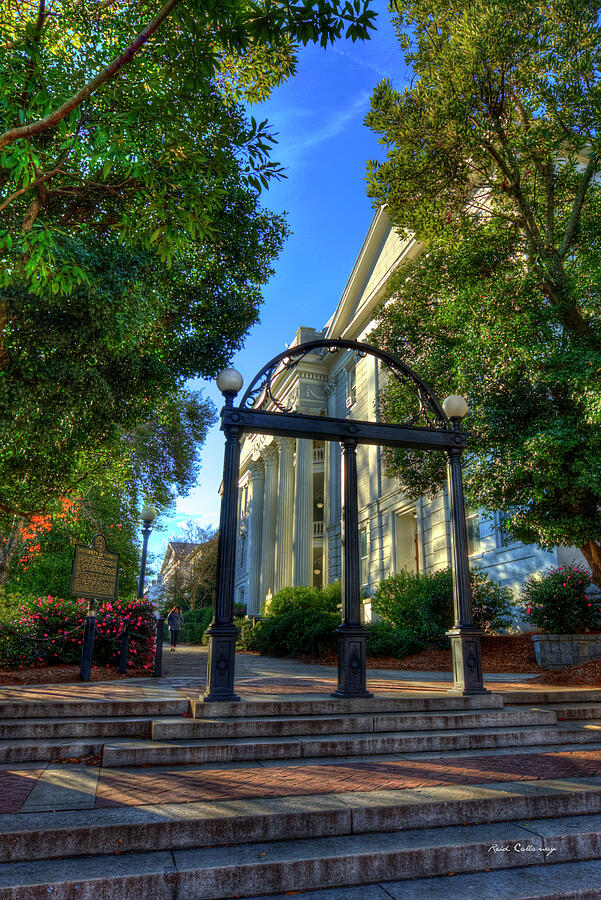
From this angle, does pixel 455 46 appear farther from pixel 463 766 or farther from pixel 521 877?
pixel 521 877

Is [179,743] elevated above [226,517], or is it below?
below

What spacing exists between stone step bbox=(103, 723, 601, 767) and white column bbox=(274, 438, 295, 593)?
1075 inches

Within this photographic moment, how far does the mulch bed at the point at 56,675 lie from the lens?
9328 millimetres

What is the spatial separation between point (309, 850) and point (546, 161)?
39.2 feet

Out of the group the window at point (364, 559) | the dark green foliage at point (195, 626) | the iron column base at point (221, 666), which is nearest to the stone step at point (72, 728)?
the iron column base at point (221, 666)

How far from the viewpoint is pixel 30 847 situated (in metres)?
3.35

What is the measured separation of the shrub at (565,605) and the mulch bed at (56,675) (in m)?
8.59

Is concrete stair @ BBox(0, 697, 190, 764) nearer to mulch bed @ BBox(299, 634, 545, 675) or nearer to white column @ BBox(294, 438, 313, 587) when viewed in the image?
mulch bed @ BBox(299, 634, 545, 675)

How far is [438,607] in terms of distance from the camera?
51.6 ft

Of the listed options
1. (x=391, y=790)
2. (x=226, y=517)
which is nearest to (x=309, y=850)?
(x=391, y=790)

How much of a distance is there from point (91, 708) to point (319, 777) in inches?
115

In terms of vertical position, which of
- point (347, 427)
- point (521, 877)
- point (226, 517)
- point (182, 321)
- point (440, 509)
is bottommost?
point (521, 877)

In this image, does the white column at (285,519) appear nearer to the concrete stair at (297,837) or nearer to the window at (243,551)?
the window at (243,551)

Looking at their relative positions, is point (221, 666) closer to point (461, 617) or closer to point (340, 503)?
point (461, 617)
